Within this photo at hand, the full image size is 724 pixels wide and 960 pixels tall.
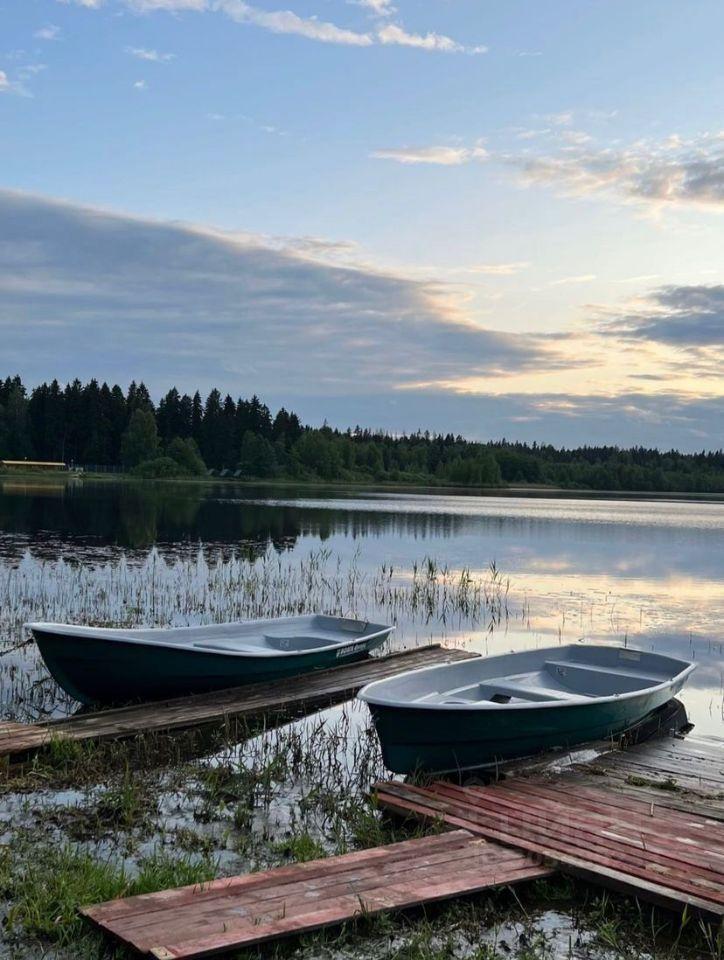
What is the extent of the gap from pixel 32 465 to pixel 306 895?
10094cm

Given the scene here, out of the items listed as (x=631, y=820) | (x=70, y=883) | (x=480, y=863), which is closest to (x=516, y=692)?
(x=631, y=820)

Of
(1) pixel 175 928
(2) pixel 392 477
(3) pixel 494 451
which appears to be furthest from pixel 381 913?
(3) pixel 494 451

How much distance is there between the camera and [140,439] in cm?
9738

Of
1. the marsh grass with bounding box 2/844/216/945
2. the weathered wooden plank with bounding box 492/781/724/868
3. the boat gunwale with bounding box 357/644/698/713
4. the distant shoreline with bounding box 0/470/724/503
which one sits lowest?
the weathered wooden plank with bounding box 492/781/724/868

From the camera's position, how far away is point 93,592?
18.8m

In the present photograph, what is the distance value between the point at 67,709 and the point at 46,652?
86 cm

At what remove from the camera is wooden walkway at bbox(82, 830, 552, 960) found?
452cm

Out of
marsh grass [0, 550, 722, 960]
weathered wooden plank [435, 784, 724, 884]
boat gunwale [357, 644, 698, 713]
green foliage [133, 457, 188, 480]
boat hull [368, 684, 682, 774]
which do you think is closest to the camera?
marsh grass [0, 550, 722, 960]

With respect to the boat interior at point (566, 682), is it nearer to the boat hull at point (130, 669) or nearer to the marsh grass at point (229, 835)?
the marsh grass at point (229, 835)

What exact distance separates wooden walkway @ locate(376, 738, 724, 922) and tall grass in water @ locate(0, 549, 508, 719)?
23.5 feet

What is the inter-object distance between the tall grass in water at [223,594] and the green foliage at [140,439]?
73740 millimetres

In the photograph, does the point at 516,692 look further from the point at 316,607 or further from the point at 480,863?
the point at 316,607

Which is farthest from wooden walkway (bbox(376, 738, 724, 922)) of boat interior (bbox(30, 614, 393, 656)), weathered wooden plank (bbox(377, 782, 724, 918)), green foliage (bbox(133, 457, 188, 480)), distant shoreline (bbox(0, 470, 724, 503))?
green foliage (bbox(133, 457, 188, 480))

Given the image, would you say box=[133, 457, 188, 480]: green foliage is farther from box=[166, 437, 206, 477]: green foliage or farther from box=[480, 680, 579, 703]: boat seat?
box=[480, 680, 579, 703]: boat seat
